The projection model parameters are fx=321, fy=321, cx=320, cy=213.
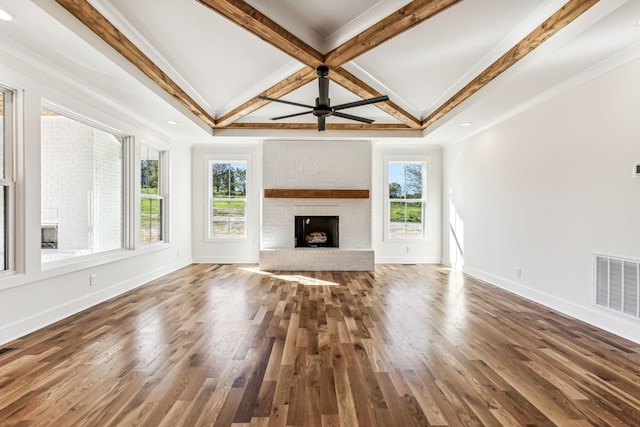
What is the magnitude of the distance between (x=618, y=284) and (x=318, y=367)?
2912mm

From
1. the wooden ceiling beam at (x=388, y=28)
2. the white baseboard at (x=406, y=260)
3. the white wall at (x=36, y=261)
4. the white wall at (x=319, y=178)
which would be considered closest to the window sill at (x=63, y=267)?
the white wall at (x=36, y=261)

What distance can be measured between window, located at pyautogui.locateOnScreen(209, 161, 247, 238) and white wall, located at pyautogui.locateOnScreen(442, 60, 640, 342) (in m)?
4.58

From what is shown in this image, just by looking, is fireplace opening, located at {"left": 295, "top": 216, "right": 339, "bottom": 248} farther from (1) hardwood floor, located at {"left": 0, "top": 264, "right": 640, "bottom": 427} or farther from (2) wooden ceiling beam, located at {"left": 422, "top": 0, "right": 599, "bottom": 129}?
(2) wooden ceiling beam, located at {"left": 422, "top": 0, "right": 599, "bottom": 129}

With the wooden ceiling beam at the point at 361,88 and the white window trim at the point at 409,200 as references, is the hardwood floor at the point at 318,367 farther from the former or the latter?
the white window trim at the point at 409,200

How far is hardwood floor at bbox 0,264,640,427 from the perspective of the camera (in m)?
1.74

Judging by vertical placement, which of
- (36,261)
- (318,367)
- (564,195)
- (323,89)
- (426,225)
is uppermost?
(323,89)

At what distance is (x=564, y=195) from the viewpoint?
362 cm

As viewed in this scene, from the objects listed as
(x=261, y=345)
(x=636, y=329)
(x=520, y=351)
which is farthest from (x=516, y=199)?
(x=261, y=345)

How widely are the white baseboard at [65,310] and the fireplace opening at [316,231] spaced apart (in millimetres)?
2749

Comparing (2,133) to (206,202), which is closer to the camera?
(2,133)

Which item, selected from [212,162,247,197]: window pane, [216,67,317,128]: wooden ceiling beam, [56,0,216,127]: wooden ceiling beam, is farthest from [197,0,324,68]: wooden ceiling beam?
[212,162,247,197]: window pane

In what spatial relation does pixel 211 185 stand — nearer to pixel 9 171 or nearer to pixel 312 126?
pixel 312 126

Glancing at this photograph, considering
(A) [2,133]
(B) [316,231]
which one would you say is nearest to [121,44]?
(A) [2,133]

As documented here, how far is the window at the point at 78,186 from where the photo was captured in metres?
3.56
